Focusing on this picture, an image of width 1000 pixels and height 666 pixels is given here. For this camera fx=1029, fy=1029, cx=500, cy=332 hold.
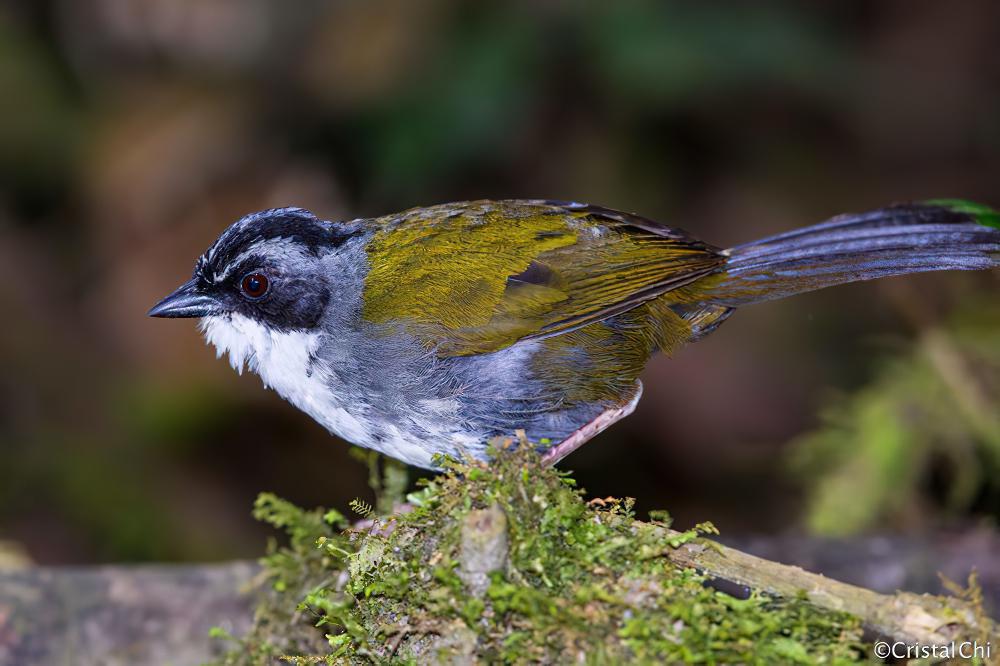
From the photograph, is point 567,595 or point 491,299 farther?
point 491,299

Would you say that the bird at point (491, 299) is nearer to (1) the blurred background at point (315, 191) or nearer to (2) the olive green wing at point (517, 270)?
(2) the olive green wing at point (517, 270)

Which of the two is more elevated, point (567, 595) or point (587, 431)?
point (587, 431)

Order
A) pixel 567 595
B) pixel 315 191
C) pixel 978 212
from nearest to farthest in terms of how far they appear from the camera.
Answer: pixel 567 595
pixel 978 212
pixel 315 191

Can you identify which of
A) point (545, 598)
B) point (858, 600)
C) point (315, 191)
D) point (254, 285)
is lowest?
point (545, 598)

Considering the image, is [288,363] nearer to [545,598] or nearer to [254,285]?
[254,285]

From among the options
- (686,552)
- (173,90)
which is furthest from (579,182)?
(686,552)

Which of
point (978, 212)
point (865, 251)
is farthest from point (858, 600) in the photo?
point (978, 212)

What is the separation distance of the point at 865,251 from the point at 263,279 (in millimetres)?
1932

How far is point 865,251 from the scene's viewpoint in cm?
330

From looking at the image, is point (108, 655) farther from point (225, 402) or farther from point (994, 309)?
point (994, 309)

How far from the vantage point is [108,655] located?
3.46 m

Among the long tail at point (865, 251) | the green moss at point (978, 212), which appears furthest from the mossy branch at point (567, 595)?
the green moss at point (978, 212)

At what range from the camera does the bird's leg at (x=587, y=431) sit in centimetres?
317

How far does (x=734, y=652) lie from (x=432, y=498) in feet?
2.51
